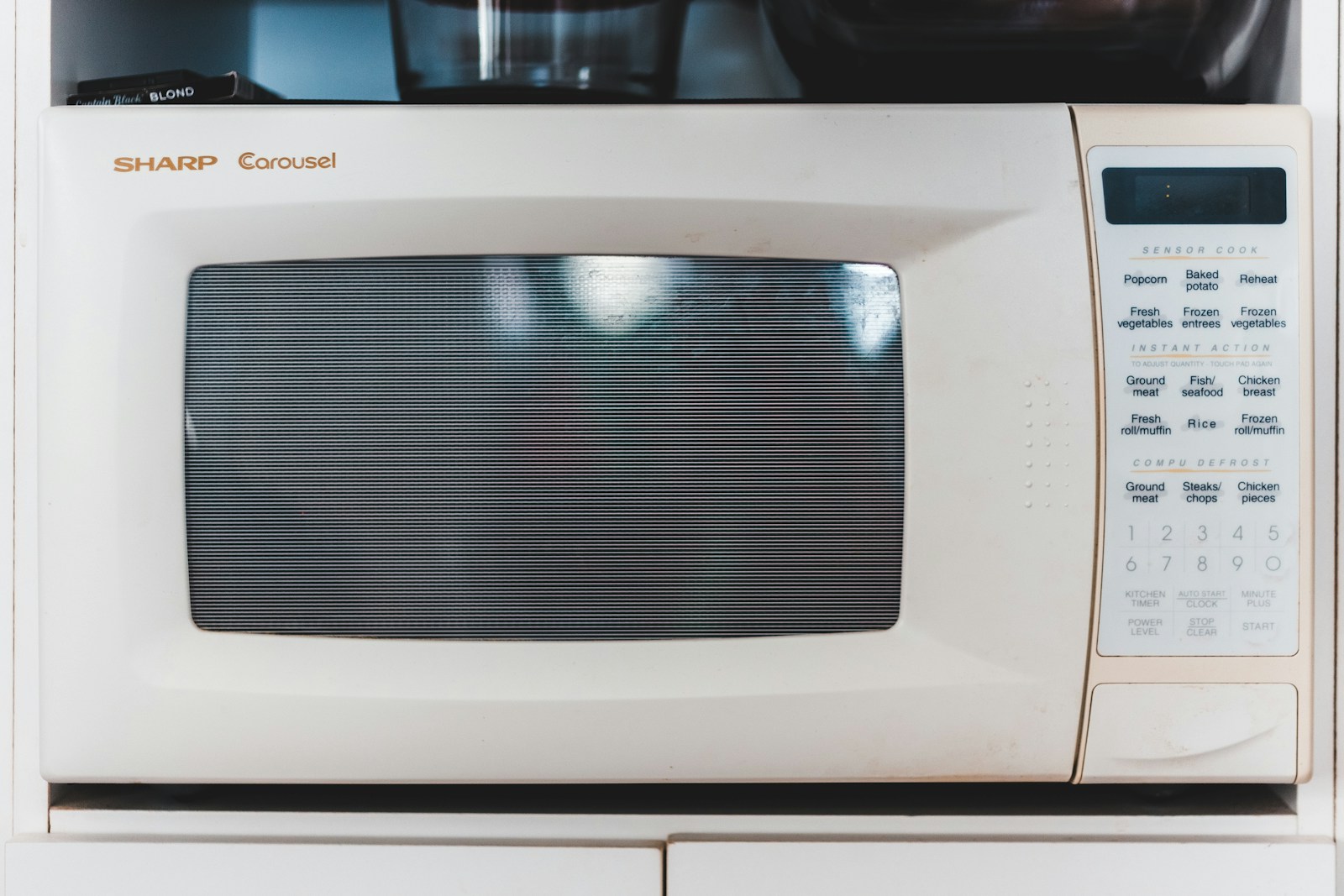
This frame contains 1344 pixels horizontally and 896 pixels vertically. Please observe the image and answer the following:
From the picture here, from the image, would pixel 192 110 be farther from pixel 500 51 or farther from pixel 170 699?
pixel 170 699

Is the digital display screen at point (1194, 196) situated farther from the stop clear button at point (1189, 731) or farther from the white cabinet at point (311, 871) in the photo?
the white cabinet at point (311, 871)

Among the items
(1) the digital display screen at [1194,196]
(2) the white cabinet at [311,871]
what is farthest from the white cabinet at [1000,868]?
(1) the digital display screen at [1194,196]

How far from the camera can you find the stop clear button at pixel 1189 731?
471 mm

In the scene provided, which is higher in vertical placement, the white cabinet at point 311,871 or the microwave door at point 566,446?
the microwave door at point 566,446

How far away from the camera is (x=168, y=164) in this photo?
463 millimetres

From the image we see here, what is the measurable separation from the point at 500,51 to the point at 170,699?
0.39 meters

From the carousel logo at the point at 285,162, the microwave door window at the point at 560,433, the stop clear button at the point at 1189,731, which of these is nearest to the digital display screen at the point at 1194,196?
the microwave door window at the point at 560,433

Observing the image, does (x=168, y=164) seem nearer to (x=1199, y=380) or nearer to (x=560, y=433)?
(x=560, y=433)

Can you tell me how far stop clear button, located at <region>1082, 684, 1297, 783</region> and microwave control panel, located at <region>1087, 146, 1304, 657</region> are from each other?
0.04 m

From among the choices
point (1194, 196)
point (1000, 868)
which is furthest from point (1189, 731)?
point (1194, 196)

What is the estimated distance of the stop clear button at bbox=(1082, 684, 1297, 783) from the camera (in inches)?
18.5

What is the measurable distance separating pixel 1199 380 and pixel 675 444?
272mm

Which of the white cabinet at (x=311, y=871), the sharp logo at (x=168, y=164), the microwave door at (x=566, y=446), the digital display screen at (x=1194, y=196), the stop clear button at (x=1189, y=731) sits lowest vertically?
the white cabinet at (x=311, y=871)

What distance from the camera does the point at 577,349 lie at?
1.56 ft
